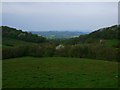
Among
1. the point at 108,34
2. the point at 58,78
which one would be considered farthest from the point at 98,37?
the point at 58,78

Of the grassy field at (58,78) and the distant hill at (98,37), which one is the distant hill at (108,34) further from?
the grassy field at (58,78)

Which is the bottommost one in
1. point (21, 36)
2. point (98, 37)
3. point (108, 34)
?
point (98, 37)

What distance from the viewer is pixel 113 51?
44031 mm

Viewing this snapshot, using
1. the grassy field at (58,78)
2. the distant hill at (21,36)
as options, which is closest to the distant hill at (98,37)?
the distant hill at (21,36)

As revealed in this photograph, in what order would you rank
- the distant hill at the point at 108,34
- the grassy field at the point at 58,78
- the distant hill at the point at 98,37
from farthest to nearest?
the distant hill at the point at 108,34
the distant hill at the point at 98,37
the grassy field at the point at 58,78

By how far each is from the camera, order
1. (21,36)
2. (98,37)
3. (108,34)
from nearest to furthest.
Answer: (108,34) → (98,37) → (21,36)

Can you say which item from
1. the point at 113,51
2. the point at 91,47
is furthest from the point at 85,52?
the point at 113,51

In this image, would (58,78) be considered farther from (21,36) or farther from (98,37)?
(21,36)

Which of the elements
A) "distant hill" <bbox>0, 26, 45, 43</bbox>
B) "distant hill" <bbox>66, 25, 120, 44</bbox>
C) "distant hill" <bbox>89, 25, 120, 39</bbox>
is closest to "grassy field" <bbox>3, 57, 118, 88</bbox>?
"distant hill" <bbox>66, 25, 120, 44</bbox>

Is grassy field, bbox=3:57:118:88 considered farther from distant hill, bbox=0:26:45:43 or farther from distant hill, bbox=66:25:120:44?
distant hill, bbox=0:26:45:43

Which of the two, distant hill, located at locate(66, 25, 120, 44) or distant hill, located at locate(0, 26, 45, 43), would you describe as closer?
distant hill, located at locate(66, 25, 120, 44)

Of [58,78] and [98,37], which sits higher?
[98,37]

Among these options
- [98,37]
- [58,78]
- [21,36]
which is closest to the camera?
[58,78]

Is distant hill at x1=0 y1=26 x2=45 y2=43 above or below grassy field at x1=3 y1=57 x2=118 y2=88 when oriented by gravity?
above
